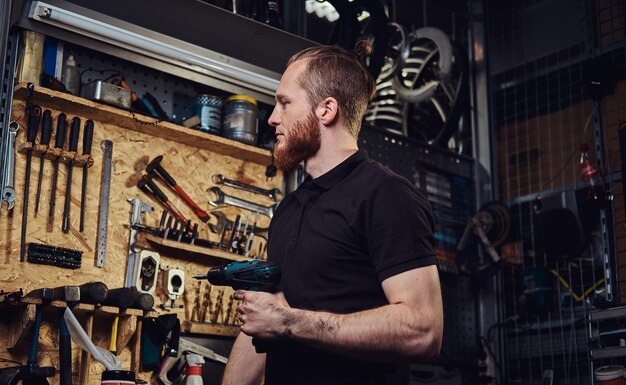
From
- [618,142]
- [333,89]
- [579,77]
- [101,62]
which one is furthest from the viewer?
[579,77]

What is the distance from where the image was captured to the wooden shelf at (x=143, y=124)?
2859mm

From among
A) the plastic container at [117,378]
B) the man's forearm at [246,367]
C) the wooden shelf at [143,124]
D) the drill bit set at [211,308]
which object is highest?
the wooden shelf at [143,124]

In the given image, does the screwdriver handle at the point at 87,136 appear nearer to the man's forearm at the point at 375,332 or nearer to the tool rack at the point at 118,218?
the tool rack at the point at 118,218

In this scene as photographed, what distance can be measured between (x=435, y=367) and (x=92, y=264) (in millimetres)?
1652

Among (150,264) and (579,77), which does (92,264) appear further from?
(579,77)

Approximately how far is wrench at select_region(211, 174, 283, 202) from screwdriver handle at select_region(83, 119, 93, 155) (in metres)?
0.58

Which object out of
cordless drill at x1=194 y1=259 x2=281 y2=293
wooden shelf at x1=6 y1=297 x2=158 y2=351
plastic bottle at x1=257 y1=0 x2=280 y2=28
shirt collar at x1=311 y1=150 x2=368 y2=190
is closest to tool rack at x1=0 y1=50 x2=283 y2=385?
wooden shelf at x1=6 y1=297 x2=158 y2=351

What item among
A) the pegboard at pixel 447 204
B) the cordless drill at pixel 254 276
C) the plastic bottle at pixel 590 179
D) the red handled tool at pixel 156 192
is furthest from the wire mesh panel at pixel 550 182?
the cordless drill at pixel 254 276

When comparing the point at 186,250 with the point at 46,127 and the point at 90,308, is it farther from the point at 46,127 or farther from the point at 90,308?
the point at 46,127

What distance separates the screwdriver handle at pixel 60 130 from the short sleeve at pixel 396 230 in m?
1.58

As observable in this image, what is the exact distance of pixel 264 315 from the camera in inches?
63.7

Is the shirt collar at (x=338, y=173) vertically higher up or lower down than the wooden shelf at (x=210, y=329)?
higher up

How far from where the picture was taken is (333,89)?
6.36 ft

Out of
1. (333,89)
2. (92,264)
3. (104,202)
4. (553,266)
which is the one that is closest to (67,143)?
(104,202)
